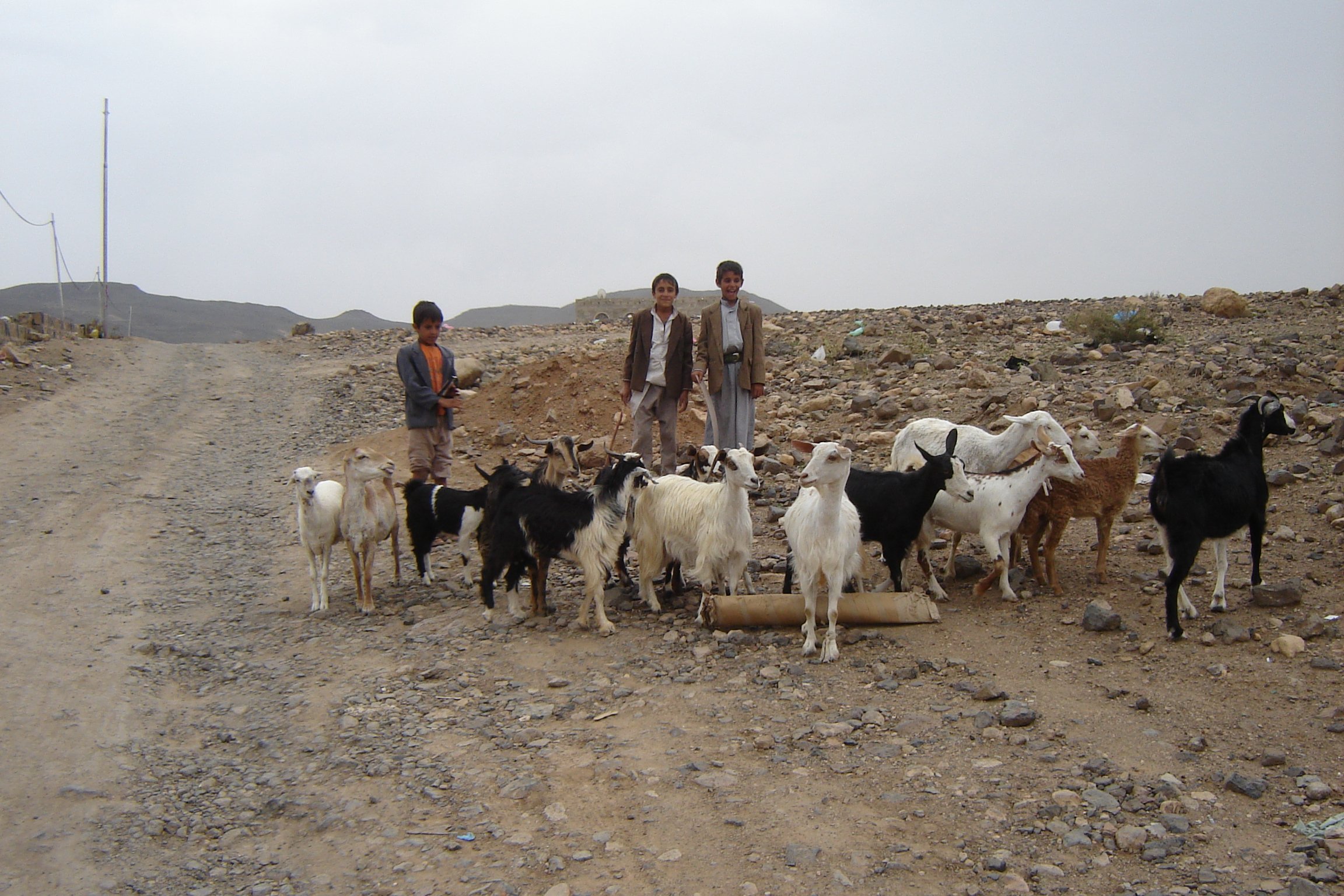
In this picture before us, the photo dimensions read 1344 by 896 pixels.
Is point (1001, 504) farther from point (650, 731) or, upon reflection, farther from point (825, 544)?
point (650, 731)

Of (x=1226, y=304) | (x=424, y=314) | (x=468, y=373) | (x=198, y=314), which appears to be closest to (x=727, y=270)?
(x=424, y=314)

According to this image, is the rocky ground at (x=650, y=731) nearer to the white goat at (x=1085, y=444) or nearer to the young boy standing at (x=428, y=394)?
the white goat at (x=1085, y=444)

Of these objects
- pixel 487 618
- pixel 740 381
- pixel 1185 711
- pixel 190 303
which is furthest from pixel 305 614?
pixel 190 303

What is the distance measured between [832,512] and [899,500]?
0.80m

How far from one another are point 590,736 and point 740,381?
12.4 ft

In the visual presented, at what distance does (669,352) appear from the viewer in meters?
7.82

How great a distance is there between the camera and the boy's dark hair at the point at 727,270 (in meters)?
7.66

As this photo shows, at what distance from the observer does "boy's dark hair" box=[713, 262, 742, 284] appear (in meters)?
7.66

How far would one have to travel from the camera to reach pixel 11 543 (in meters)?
8.48

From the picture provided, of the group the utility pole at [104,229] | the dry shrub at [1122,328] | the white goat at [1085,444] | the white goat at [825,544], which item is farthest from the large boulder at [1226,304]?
the utility pole at [104,229]

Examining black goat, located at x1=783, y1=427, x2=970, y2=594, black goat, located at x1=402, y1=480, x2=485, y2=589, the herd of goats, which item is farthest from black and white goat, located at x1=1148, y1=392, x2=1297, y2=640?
black goat, located at x1=402, y1=480, x2=485, y2=589

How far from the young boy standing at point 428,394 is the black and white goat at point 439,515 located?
0.75ft

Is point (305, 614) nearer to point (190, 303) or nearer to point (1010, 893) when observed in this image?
point (1010, 893)

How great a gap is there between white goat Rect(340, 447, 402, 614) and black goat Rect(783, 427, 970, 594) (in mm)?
3221
